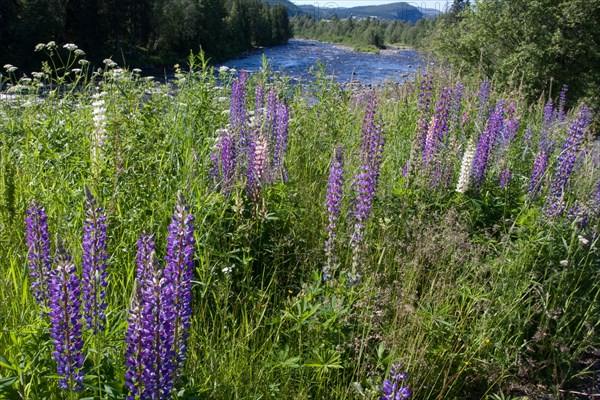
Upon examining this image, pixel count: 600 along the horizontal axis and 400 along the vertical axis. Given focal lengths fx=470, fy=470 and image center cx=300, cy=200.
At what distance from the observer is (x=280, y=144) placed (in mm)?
3832

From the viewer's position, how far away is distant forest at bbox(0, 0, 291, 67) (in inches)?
1184

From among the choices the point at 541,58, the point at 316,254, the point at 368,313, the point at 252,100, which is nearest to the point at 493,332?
the point at 368,313

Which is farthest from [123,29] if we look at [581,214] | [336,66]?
[581,214]

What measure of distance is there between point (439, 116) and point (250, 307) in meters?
2.54

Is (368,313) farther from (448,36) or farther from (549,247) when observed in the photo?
(448,36)

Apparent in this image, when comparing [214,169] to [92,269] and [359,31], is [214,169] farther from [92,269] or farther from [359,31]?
[359,31]

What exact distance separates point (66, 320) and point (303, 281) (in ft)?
5.28

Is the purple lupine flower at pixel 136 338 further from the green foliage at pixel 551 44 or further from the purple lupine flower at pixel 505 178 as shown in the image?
the green foliage at pixel 551 44

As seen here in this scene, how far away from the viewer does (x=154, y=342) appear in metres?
1.46

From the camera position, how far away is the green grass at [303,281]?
6.67ft

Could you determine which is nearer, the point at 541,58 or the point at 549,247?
the point at 549,247

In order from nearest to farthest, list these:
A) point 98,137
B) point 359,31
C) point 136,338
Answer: point 136,338 → point 98,137 → point 359,31

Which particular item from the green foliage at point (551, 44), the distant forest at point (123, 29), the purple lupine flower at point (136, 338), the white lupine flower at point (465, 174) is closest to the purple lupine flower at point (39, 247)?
the purple lupine flower at point (136, 338)

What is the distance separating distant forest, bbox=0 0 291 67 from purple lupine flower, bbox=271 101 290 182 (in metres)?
29.1
